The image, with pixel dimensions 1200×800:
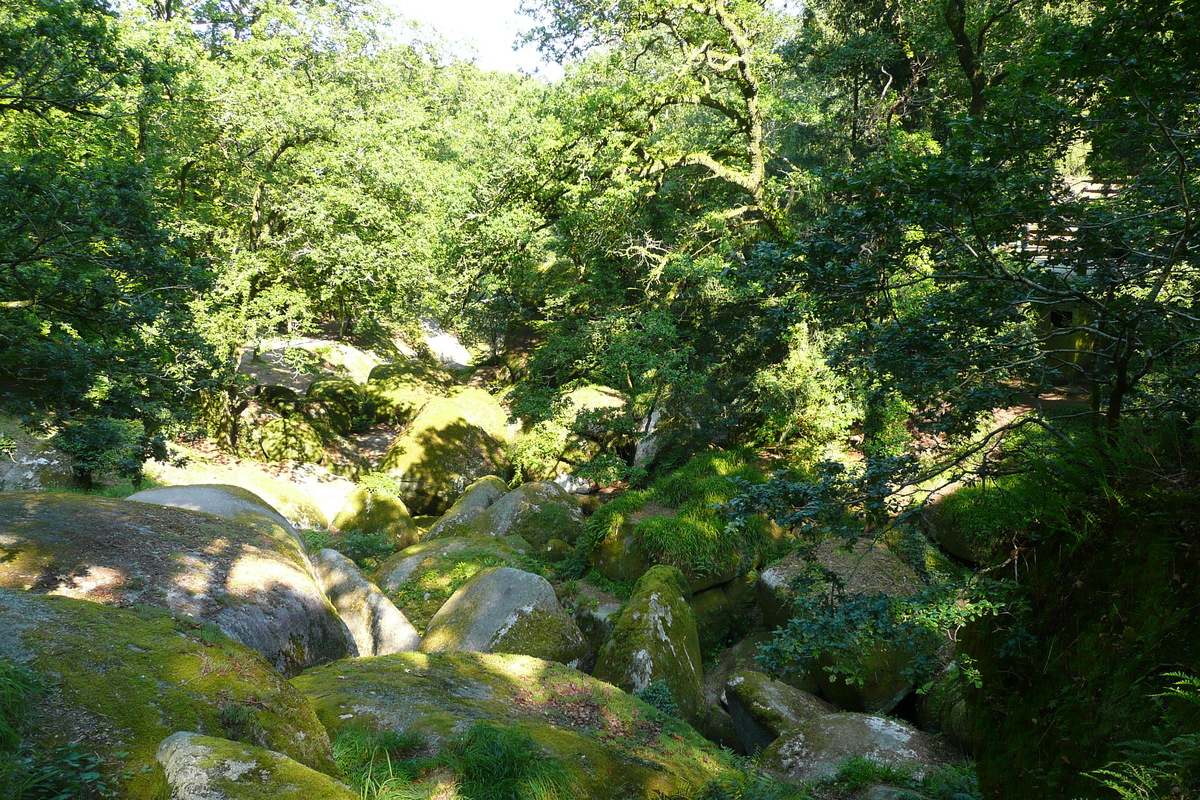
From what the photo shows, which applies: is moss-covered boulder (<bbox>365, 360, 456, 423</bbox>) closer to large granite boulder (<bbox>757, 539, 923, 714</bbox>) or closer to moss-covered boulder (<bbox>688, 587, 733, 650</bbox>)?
moss-covered boulder (<bbox>688, 587, 733, 650</bbox>)

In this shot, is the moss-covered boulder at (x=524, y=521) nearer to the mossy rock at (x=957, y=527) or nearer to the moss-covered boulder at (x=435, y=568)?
the moss-covered boulder at (x=435, y=568)

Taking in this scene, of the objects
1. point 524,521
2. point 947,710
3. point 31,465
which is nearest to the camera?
point 947,710

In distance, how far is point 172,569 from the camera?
6.31 m

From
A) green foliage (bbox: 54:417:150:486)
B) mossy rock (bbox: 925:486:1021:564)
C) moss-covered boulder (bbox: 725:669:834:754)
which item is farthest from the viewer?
mossy rock (bbox: 925:486:1021:564)

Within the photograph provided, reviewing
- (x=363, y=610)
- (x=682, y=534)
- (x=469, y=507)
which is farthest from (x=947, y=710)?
(x=469, y=507)

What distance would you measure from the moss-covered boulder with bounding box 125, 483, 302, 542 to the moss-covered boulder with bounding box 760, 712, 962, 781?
7221mm

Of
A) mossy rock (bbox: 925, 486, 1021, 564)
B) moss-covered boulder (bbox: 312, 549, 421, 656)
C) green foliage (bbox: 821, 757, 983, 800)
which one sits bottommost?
moss-covered boulder (bbox: 312, 549, 421, 656)

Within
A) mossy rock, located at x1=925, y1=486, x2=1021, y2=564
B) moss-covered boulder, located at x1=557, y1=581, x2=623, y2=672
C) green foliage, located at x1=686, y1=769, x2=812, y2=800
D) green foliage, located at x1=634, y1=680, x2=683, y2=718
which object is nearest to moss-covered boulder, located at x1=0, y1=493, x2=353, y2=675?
moss-covered boulder, located at x1=557, y1=581, x2=623, y2=672

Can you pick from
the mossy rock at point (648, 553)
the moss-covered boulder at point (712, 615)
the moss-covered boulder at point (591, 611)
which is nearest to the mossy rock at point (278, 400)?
the mossy rock at point (648, 553)

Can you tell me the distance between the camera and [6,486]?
11.1m

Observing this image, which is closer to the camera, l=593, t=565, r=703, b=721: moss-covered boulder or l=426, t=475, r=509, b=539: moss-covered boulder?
l=593, t=565, r=703, b=721: moss-covered boulder

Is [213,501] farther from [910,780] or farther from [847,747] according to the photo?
[910,780]

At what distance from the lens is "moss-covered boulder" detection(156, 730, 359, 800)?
2.38 meters

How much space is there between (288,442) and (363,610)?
11.0m
